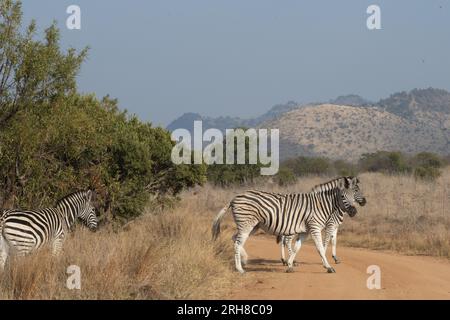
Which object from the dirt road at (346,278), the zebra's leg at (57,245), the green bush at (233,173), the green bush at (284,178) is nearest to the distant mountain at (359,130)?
the green bush at (284,178)

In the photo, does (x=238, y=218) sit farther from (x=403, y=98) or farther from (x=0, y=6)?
(x=403, y=98)

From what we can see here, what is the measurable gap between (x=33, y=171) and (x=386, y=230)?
11384 mm

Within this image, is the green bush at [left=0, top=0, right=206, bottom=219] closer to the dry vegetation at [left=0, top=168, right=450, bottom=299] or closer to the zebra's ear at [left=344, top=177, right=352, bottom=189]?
the dry vegetation at [left=0, top=168, right=450, bottom=299]

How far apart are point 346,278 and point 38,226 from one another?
5411mm

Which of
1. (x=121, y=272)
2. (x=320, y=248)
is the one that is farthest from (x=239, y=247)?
(x=121, y=272)

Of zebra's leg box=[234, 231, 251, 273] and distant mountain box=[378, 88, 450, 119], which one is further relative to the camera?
distant mountain box=[378, 88, 450, 119]

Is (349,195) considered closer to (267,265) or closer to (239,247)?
(267,265)

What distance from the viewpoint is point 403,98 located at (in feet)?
391

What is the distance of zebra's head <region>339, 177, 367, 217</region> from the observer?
1480 centimetres

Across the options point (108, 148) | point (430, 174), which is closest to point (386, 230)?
point (108, 148)

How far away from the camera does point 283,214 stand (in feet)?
46.3

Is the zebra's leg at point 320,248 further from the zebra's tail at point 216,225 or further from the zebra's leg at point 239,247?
the zebra's tail at point 216,225

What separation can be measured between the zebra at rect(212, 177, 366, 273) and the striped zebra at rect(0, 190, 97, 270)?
280 cm

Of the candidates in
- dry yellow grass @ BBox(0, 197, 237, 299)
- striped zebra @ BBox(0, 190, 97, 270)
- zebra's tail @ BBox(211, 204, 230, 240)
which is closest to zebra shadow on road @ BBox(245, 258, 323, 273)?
zebra's tail @ BBox(211, 204, 230, 240)
